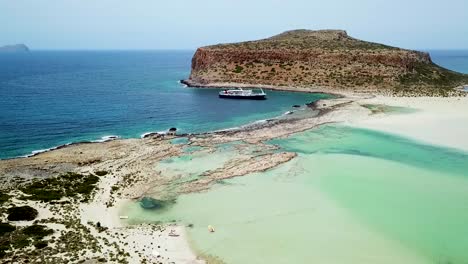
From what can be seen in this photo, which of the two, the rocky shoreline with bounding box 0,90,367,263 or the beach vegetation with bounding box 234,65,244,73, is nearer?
the rocky shoreline with bounding box 0,90,367,263

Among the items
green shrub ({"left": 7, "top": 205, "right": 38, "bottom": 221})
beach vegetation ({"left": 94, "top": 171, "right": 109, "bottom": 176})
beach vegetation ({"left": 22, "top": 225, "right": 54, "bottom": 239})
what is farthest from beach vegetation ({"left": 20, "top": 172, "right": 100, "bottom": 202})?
beach vegetation ({"left": 22, "top": 225, "right": 54, "bottom": 239})

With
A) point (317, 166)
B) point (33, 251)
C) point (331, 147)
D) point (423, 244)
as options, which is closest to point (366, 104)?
point (331, 147)

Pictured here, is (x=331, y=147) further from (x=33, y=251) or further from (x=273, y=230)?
(x=33, y=251)

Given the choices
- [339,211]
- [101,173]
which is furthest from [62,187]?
[339,211]

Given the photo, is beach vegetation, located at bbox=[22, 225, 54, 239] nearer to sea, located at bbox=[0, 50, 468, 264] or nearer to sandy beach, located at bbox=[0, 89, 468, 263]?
sandy beach, located at bbox=[0, 89, 468, 263]

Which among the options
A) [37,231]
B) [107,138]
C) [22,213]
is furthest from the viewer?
[107,138]

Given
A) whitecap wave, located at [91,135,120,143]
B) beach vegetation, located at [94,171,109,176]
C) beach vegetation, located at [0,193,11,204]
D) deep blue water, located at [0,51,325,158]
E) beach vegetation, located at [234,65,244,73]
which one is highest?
beach vegetation, located at [234,65,244,73]

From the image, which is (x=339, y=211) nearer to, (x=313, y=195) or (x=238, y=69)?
(x=313, y=195)
